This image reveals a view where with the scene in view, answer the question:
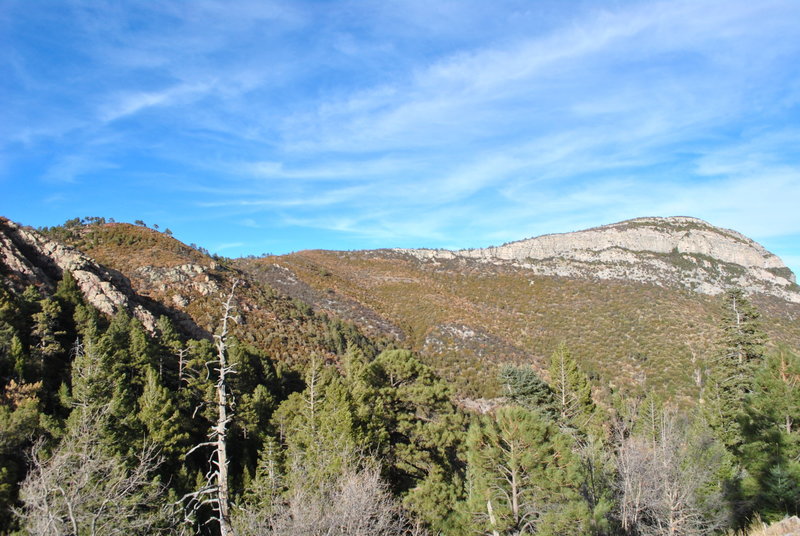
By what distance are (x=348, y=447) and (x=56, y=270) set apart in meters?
32.8

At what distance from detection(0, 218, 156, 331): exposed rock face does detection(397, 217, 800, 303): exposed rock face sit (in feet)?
234

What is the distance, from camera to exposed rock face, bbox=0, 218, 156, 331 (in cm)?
2983

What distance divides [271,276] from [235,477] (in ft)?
163

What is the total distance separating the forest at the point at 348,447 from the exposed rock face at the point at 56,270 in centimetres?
179

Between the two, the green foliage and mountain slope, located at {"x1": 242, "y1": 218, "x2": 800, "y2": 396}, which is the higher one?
mountain slope, located at {"x1": 242, "y1": 218, "x2": 800, "y2": 396}

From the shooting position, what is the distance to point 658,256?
92.5 m

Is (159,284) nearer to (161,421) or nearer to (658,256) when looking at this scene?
(161,421)

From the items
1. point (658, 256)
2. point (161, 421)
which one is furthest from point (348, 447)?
point (658, 256)

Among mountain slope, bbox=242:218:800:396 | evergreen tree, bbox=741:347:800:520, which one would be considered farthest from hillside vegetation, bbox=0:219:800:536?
mountain slope, bbox=242:218:800:396

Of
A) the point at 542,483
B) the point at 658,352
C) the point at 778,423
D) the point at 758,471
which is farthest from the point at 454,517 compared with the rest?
the point at 658,352

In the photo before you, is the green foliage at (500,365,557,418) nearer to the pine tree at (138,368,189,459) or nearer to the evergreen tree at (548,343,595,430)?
the evergreen tree at (548,343,595,430)

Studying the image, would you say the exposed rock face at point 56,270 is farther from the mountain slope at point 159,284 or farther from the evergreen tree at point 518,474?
the evergreen tree at point 518,474

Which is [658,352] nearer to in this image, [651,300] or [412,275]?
[651,300]

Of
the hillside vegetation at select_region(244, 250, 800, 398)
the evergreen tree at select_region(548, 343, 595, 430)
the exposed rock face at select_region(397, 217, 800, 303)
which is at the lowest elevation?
the evergreen tree at select_region(548, 343, 595, 430)
